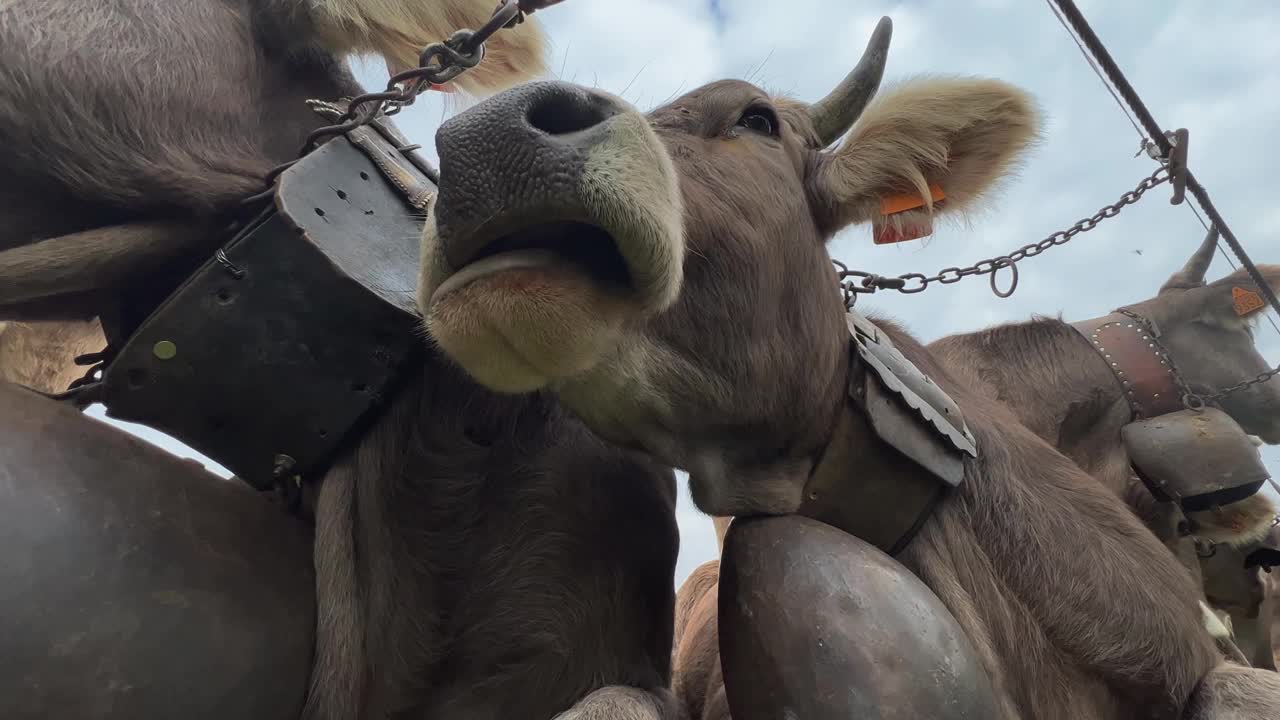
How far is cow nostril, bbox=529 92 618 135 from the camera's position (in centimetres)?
128

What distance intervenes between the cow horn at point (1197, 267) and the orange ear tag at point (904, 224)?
83.2 inches

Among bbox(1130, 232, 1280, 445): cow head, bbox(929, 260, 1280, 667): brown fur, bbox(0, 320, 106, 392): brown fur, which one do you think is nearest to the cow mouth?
bbox(929, 260, 1280, 667): brown fur

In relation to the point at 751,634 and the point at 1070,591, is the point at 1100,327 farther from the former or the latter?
the point at 751,634

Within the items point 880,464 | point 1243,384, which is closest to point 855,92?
point 880,464

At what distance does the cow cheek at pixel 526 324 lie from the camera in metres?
1.21

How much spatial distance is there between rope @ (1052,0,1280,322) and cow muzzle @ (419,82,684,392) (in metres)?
1.89

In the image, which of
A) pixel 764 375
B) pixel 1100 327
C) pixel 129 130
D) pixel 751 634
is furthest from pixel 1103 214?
Result: pixel 129 130

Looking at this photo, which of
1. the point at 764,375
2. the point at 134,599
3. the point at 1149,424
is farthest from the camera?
the point at 1149,424

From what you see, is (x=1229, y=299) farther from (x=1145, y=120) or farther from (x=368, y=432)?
(x=368, y=432)

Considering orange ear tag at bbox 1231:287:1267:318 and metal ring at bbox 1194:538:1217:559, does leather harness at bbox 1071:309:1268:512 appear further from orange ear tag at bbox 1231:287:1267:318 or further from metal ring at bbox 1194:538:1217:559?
orange ear tag at bbox 1231:287:1267:318

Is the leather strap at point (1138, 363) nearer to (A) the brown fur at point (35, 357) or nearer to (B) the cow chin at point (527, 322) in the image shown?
(B) the cow chin at point (527, 322)

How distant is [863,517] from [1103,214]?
1.90m

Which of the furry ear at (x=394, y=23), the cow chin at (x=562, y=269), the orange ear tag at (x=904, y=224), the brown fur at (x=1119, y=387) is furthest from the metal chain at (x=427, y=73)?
the brown fur at (x=1119, y=387)

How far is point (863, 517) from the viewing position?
1.67 m
